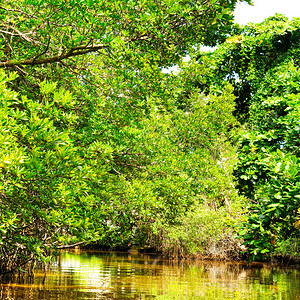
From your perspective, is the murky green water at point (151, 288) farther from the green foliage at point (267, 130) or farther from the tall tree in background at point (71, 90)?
the green foliage at point (267, 130)

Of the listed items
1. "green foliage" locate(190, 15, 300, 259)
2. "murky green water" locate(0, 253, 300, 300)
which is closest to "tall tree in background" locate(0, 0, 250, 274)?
"murky green water" locate(0, 253, 300, 300)

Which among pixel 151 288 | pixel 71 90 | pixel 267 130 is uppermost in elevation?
pixel 71 90

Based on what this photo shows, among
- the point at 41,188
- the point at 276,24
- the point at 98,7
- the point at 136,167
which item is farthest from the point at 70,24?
the point at 276,24

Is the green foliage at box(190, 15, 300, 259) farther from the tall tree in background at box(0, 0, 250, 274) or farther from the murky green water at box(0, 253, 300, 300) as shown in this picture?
the tall tree in background at box(0, 0, 250, 274)

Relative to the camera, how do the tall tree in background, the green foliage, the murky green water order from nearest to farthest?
the tall tree in background, the green foliage, the murky green water

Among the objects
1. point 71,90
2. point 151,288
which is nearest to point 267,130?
point 71,90

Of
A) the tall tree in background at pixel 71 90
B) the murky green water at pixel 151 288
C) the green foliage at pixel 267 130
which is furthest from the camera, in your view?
the murky green water at pixel 151 288

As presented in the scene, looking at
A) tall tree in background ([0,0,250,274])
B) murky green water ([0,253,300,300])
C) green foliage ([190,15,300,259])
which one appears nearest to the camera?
tall tree in background ([0,0,250,274])

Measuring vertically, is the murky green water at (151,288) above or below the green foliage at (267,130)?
below

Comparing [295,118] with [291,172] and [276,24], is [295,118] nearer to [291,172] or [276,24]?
[291,172]

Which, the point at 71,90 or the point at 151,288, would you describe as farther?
the point at 151,288

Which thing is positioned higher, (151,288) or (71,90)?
(71,90)

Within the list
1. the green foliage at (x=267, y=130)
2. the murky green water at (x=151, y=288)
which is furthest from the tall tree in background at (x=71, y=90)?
the green foliage at (x=267, y=130)

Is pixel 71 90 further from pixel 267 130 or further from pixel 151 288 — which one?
pixel 151 288
